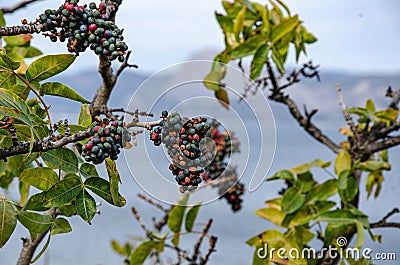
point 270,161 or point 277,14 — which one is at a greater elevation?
point 277,14

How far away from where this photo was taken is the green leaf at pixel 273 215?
1058 millimetres

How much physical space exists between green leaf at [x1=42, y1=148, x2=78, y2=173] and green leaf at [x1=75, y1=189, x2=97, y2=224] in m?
0.02

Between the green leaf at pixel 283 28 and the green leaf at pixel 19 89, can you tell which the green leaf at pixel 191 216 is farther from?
the green leaf at pixel 19 89

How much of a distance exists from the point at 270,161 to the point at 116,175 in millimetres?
142

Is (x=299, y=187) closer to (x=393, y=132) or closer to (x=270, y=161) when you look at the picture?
(x=393, y=132)

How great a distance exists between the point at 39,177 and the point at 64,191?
0.20ft

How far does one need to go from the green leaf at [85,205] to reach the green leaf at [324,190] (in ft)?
2.09

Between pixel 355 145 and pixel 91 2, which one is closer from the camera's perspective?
pixel 91 2

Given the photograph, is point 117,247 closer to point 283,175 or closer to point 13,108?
point 283,175

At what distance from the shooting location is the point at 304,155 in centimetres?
165

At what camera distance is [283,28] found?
38.4 inches

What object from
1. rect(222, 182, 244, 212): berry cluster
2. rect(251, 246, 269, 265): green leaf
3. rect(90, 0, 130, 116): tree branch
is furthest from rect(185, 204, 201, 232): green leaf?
rect(90, 0, 130, 116): tree branch

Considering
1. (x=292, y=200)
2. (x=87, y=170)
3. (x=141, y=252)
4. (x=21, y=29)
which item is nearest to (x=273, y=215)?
(x=292, y=200)

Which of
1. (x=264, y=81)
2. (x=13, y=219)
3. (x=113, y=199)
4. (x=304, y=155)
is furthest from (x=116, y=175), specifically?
(x=304, y=155)
